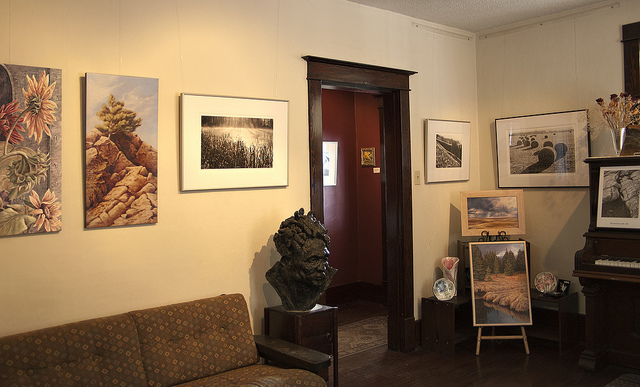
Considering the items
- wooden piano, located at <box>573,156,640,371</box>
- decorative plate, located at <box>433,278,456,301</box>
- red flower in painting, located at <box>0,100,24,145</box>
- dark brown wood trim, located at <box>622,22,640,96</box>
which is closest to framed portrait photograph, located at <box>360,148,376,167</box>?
decorative plate, located at <box>433,278,456,301</box>

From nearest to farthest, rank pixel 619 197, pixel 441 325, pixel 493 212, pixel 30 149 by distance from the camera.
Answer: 1. pixel 30 149
2. pixel 619 197
3. pixel 441 325
4. pixel 493 212

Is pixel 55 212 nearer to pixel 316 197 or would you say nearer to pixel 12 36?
pixel 12 36

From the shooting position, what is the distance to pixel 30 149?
284 centimetres

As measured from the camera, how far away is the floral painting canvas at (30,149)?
2.77 metres

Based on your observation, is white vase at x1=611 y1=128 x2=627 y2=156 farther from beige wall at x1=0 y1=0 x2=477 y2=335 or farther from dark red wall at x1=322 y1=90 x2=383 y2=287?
dark red wall at x1=322 y1=90 x2=383 y2=287

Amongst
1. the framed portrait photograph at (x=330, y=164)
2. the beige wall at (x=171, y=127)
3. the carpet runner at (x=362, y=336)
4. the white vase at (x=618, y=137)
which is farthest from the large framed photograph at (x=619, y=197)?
the framed portrait photograph at (x=330, y=164)

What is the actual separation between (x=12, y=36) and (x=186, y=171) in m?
1.21

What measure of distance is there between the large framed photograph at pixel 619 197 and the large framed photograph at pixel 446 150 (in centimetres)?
142

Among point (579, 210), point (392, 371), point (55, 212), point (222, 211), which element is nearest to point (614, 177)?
point (579, 210)

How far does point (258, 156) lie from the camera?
380cm

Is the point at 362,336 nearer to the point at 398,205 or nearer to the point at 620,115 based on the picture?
the point at 398,205

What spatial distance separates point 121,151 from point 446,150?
3.25 meters

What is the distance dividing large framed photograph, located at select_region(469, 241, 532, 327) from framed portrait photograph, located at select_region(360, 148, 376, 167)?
81.2 inches

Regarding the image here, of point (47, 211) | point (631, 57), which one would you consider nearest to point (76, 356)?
point (47, 211)
